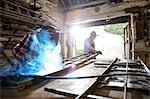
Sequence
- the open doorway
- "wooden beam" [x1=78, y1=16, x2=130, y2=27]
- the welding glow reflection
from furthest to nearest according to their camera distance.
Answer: the open doorway, "wooden beam" [x1=78, y1=16, x2=130, y2=27], the welding glow reflection

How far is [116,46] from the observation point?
19.8 m

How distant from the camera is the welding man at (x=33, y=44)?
3.16 m

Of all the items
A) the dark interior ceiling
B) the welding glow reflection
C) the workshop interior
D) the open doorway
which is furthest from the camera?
the open doorway

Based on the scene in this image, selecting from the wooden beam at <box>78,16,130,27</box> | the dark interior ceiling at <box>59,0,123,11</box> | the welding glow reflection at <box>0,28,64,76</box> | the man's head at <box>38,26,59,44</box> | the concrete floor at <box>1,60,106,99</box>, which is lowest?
the concrete floor at <box>1,60,106,99</box>

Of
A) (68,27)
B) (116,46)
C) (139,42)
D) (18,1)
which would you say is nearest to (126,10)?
(139,42)

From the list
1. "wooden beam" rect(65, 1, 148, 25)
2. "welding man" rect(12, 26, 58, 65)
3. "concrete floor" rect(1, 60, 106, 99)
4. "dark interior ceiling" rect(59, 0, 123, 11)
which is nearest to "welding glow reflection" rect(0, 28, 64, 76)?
"welding man" rect(12, 26, 58, 65)

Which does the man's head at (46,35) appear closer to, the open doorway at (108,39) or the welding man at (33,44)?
the welding man at (33,44)

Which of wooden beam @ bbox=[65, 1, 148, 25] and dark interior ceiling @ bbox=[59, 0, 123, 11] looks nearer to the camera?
wooden beam @ bbox=[65, 1, 148, 25]

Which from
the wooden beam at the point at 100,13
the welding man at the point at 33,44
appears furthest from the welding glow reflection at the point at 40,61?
the wooden beam at the point at 100,13

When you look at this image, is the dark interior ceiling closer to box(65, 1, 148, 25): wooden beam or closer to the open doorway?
box(65, 1, 148, 25): wooden beam

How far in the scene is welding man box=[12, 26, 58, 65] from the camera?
316 centimetres

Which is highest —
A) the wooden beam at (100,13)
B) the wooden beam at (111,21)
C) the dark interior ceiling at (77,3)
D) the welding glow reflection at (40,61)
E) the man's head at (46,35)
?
the dark interior ceiling at (77,3)

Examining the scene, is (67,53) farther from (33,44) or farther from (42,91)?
(42,91)

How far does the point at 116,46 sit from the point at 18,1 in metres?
15.5
